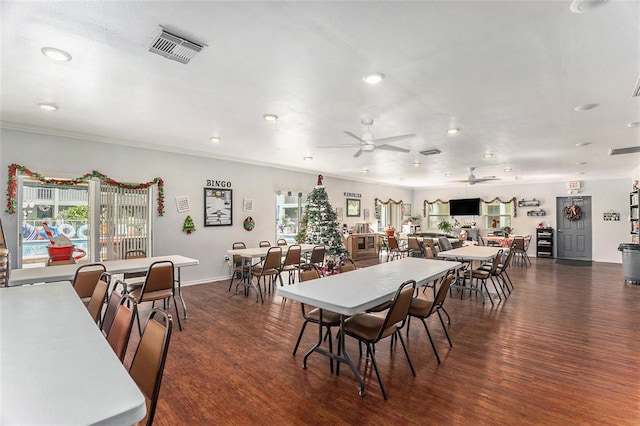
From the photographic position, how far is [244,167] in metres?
7.20

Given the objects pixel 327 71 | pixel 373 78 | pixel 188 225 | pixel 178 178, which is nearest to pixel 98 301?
pixel 327 71

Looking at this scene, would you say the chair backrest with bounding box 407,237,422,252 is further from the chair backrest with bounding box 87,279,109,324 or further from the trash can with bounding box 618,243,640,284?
the chair backrest with bounding box 87,279,109,324

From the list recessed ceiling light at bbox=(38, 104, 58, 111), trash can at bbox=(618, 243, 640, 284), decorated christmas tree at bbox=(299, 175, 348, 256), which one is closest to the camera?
recessed ceiling light at bbox=(38, 104, 58, 111)

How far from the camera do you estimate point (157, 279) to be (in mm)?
3646

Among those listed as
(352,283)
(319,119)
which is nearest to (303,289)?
(352,283)

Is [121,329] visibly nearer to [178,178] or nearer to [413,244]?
[178,178]

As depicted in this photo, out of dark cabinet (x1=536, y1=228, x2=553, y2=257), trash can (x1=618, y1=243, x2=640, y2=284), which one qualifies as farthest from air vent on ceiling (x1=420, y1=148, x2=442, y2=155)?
dark cabinet (x1=536, y1=228, x2=553, y2=257)

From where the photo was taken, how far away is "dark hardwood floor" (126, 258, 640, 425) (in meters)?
2.22

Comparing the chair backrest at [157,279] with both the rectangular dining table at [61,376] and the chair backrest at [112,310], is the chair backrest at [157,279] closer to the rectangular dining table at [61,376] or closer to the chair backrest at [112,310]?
the chair backrest at [112,310]

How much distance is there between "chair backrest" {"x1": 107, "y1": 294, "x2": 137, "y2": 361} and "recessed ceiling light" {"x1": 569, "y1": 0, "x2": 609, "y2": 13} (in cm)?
303

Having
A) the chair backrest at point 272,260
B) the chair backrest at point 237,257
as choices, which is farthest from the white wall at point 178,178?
the chair backrest at point 272,260

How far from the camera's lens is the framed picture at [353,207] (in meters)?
10.4

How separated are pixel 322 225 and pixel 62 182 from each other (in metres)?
5.01

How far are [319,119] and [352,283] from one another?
2.18m
